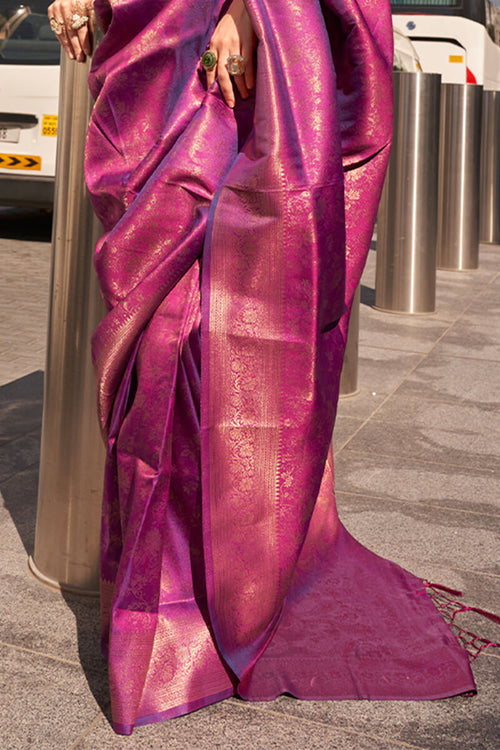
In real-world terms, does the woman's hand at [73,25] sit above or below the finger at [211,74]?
above

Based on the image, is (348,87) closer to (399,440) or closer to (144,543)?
(144,543)

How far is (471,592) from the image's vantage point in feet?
8.56

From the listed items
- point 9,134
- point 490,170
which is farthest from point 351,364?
point 490,170

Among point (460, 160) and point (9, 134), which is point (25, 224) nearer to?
point (9, 134)

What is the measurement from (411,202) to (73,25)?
4.51 m

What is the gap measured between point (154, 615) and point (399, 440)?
2124mm

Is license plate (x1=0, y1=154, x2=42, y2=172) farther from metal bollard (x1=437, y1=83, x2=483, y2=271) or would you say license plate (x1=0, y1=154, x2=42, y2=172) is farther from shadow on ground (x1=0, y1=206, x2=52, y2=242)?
metal bollard (x1=437, y1=83, x2=483, y2=271)

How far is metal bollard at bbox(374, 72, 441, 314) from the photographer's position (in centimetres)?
649

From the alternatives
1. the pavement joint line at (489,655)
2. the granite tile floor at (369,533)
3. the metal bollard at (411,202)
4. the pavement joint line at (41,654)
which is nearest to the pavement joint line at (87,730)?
the granite tile floor at (369,533)

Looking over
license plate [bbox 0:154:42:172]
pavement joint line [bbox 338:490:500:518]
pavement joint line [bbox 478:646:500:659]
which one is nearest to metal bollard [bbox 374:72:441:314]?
license plate [bbox 0:154:42:172]

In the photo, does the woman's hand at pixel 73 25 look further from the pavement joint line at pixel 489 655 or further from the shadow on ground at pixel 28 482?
the pavement joint line at pixel 489 655

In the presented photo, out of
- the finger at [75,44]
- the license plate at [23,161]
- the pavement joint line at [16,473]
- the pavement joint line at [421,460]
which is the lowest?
the pavement joint line at [16,473]

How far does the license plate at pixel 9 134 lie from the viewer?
8.45 metres

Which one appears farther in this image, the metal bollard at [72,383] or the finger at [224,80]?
the metal bollard at [72,383]
